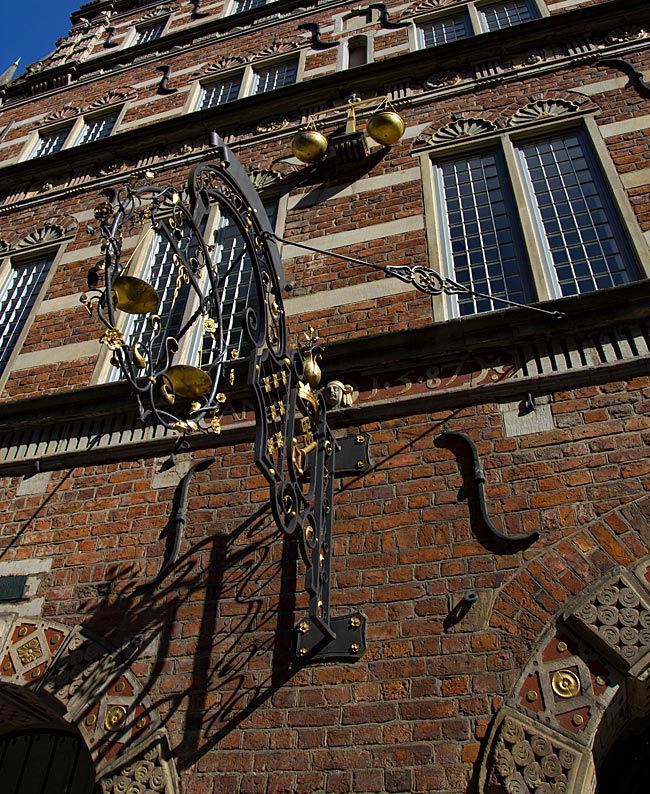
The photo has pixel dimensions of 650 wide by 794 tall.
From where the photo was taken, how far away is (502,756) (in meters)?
3.61

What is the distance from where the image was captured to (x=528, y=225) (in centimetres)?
647

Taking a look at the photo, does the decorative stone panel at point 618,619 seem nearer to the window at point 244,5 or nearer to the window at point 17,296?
the window at point 17,296

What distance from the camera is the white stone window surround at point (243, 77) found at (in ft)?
37.1

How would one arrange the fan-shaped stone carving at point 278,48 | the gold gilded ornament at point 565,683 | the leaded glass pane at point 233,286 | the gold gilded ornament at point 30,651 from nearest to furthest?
the gold gilded ornament at point 565,683 < the gold gilded ornament at point 30,651 < the leaded glass pane at point 233,286 < the fan-shaped stone carving at point 278,48

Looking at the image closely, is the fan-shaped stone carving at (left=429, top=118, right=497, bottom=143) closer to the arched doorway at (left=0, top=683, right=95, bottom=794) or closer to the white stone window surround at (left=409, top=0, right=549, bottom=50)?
the white stone window surround at (left=409, top=0, right=549, bottom=50)

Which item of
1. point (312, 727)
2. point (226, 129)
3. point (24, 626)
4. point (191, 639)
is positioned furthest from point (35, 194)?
point (312, 727)

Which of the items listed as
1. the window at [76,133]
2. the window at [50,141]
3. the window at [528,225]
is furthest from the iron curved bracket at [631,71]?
the window at [50,141]

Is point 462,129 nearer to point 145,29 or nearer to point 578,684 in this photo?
point 578,684

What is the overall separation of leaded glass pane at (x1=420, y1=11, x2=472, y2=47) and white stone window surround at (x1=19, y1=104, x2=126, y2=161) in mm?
5480

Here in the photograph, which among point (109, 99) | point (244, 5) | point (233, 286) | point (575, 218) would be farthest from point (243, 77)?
point (575, 218)

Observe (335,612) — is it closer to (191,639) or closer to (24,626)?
(191,639)

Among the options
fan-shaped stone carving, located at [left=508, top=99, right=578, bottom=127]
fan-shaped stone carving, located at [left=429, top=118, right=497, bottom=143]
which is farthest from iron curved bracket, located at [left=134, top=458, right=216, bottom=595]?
fan-shaped stone carving, located at [left=508, top=99, right=578, bottom=127]

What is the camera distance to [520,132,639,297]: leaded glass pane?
19.6 feet

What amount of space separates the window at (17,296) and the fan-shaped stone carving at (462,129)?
532 cm
